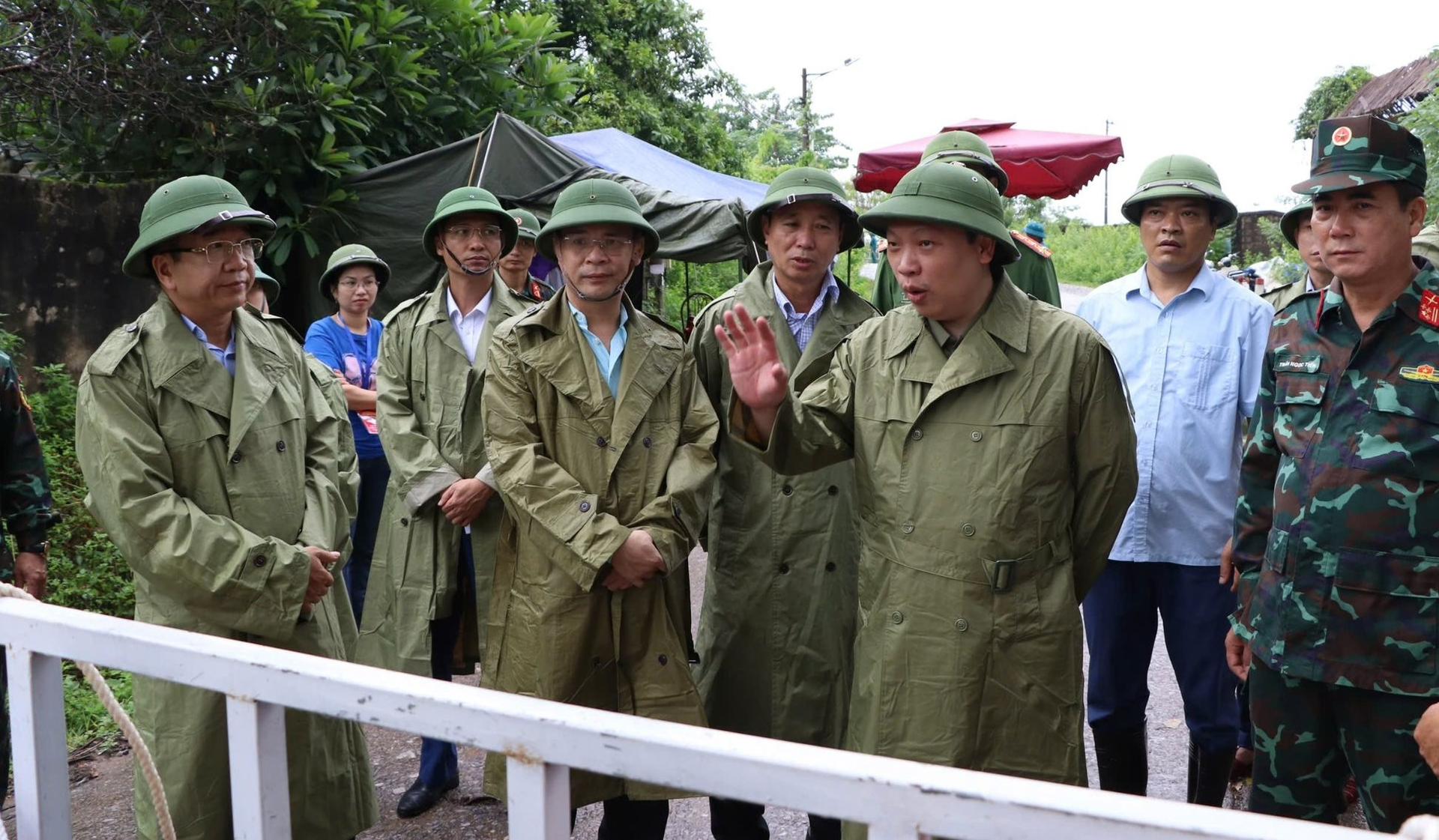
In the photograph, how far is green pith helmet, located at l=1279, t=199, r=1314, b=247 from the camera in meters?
3.87

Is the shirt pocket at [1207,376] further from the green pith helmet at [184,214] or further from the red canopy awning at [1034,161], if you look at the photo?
the red canopy awning at [1034,161]

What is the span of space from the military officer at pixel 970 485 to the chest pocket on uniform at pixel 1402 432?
49 cm

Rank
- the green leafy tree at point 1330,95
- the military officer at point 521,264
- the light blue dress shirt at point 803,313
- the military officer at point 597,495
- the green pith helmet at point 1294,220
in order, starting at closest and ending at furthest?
the military officer at point 597,495 < the light blue dress shirt at point 803,313 < the green pith helmet at point 1294,220 < the military officer at point 521,264 < the green leafy tree at point 1330,95

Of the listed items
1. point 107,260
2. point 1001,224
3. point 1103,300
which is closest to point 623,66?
point 107,260

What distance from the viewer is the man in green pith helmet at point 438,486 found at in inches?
149

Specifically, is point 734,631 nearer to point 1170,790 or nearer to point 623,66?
point 1170,790

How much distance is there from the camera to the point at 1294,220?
4.08 metres

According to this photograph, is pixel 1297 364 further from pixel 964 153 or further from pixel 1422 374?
pixel 964 153

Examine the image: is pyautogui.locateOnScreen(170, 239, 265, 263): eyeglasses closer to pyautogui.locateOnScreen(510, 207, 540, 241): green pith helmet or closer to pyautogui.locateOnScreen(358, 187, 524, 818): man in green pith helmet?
pyautogui.locateOnScreen(358, 187, 524, 818): man in green pith helmet

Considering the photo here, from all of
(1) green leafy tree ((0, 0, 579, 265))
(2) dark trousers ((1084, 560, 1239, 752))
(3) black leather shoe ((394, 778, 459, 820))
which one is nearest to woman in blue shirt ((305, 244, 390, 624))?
(3) black leather shoe ((394, 778, 459, 820))

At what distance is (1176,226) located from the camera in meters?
3.67

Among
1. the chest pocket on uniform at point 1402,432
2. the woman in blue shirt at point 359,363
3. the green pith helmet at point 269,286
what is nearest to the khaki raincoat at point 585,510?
the chest pocket on uniform at point 1402,432

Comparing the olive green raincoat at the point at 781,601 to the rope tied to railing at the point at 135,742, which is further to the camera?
the olive green raincoat at the point at 781,601

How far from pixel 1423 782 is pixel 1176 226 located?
6.19 ft
